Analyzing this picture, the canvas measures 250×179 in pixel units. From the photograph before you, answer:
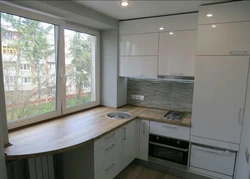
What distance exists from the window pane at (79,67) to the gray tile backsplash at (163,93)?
76cm

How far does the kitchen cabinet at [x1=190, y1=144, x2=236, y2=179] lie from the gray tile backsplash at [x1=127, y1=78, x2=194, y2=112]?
699 millimetres

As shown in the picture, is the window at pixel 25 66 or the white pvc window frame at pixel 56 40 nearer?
the white pvc window frame at pixel 56 40

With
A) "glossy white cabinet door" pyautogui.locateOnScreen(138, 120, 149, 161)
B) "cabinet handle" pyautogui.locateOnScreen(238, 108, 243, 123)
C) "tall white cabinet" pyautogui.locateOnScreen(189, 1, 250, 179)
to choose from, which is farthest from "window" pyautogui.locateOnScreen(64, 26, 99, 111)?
"cabinet handle" pyautogui.locateOnScreen(238, 108, 243, 123)

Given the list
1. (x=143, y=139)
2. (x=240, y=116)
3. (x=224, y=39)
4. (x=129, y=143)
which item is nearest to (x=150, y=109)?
(x=143, y=139)

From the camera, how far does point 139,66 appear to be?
2.61 m

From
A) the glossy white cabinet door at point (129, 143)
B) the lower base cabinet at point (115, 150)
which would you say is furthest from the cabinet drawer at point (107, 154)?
the glossy white cabinet door at point (129, 143)

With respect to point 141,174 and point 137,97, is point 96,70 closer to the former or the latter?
point 137,97

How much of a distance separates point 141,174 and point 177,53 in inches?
69.3

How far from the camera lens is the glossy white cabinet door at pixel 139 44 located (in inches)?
96.7

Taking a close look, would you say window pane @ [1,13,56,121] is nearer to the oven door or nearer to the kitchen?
the kitchen

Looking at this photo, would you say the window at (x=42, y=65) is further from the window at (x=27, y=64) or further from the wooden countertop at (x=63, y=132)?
the wooden countertop at (x=63, y=132)

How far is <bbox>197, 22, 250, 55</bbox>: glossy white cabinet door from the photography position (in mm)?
1796

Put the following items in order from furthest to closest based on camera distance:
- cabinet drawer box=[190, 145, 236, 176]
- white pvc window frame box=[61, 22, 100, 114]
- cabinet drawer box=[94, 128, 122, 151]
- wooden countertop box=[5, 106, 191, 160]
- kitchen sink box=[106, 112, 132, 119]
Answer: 1. kitchen sink box=[106, 112, 132, 119]
2. white pvc window frame box=[61, 22, 100, 114]
3. cabinet drawer box=[190, 145, 236, 176]
4. cabinet drawer box=[94, 128, 122, 151]
5. wooden countertop box=[5, 106, 191, 160]

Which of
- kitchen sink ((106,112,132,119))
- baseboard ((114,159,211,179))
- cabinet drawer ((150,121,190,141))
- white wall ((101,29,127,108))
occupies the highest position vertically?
white wall ((101,29,127,108))
